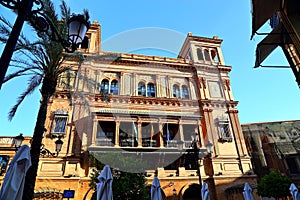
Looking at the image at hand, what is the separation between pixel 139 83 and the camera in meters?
19.9

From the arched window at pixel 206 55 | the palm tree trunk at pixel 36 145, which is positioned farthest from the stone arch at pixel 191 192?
the arched window at pixel 206 55

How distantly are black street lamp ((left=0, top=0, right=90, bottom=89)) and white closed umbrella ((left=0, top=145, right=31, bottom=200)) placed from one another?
250 centimetres

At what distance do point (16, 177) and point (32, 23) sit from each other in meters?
2.97

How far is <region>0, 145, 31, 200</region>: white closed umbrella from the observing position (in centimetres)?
380

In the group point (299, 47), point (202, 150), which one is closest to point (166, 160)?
point (202, 150)

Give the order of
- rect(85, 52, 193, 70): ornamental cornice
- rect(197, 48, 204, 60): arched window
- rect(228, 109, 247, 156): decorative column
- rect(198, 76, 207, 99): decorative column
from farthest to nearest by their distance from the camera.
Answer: rect(197, 48, 204, 60): arched window < rect(85, 52, 193, 70): ornamental cornice < rect(198, 76, 207, 99): decorative column < rect(228, 109, 247, 156): decorative column

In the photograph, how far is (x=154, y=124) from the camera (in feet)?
57.3

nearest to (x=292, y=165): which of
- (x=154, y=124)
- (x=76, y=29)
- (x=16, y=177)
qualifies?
(x=154, y=124)

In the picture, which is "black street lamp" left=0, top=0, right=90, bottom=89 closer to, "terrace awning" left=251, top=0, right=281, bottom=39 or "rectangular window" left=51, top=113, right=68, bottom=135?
"terrace awning" left=251, top=0, right=281, bottom=39

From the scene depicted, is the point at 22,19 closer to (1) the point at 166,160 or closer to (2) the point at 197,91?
(1) the point at 166,160

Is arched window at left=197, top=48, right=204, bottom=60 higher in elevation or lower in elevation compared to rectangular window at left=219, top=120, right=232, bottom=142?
higher

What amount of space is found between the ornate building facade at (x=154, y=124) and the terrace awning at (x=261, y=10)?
927 cm

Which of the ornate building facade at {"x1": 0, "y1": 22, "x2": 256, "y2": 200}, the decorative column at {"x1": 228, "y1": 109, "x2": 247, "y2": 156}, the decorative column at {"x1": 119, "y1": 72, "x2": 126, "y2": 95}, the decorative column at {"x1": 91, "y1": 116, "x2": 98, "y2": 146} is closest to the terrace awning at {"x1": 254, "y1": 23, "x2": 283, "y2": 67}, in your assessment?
the ornate building facade at {"x1": 0, "y1": 22, "x2": 256, "y2": 200}

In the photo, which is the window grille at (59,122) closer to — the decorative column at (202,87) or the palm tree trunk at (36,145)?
the palm tree trunk at (36,145)
